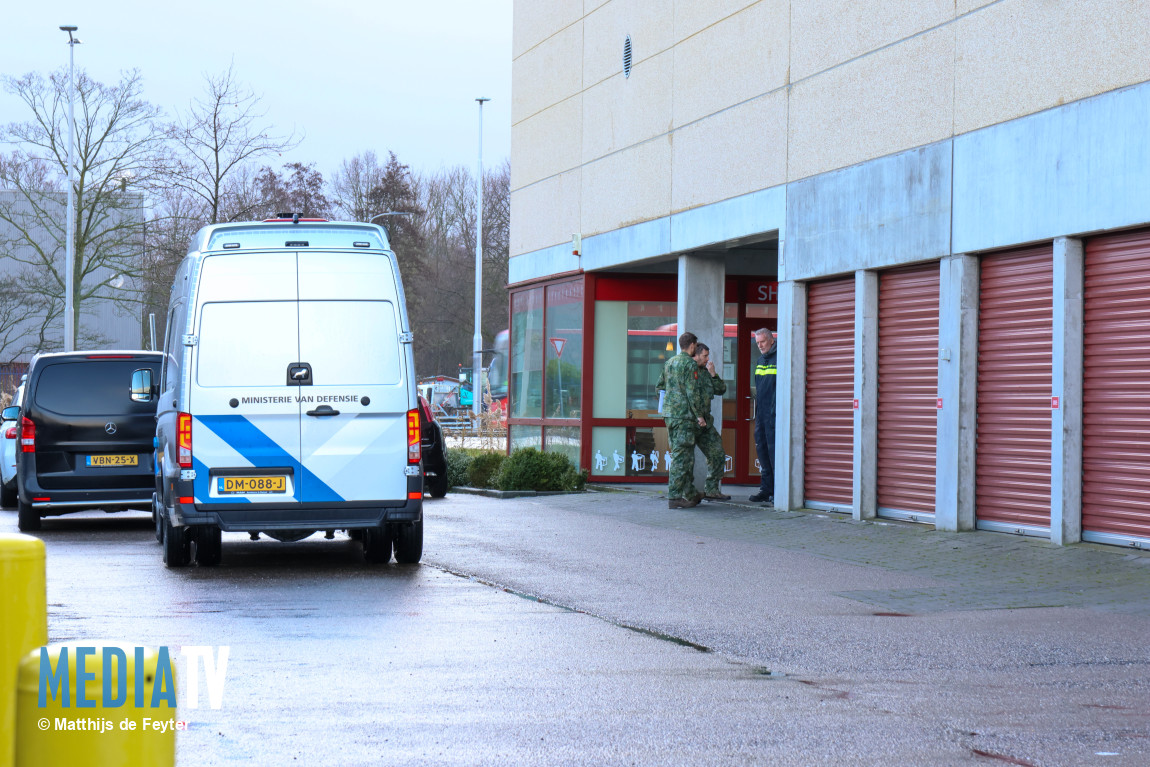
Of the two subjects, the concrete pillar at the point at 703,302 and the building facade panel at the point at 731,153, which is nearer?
the building facade panel at the point at 731,153

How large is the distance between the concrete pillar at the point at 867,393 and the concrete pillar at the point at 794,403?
1435 mm

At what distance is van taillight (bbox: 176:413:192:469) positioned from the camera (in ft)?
36.7

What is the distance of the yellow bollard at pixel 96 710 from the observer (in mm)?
2631

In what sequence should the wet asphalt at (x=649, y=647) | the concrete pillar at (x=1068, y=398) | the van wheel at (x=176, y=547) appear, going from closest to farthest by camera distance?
the wet asphalt at (x=649, y=647), the van wheel at (x=176, y=547), the concrete pillar at (x=1068, y=398)

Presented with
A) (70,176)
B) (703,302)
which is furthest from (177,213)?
(703,302)

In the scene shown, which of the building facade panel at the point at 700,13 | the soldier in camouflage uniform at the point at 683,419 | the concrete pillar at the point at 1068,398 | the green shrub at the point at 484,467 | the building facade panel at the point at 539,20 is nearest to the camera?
the concrete pillar at the point at 1068,398

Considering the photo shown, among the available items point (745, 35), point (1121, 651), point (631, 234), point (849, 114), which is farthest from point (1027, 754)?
point (631, 234)

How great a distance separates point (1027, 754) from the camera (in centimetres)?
540

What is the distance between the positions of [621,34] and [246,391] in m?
13.0

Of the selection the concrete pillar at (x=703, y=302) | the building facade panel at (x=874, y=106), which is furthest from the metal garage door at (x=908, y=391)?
the concrete pillar at (x=703, y=302)

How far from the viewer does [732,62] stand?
19.0 meters

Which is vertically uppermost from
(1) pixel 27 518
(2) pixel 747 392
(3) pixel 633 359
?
(3) pixel 633 359

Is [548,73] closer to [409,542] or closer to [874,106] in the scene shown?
[874,106]

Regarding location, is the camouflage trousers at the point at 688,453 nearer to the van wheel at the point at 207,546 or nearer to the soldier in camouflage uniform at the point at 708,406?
the soldier in camouflage uniform at the point at 708,406
